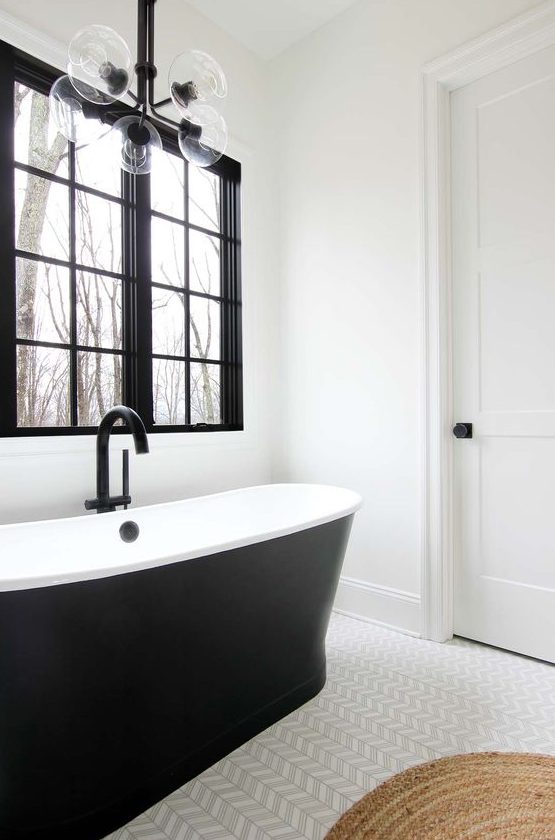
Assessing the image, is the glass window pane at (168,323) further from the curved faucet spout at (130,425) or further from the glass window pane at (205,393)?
the curved faucet spout at (130,425)

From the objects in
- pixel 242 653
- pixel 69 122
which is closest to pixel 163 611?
pixel 242 653

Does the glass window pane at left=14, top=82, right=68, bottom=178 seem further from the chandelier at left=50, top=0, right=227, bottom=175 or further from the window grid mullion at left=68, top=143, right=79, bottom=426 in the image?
Answer: the chandelier at left=50, top=0, right=227, bottom=175

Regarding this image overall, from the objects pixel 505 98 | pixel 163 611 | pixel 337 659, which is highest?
pixel 505 98

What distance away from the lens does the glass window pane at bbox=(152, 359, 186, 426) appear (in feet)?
8.41

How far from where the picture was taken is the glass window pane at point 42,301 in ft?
6.91

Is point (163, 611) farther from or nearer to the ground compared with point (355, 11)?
nearer to the ground

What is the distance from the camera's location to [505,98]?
7.12 ft

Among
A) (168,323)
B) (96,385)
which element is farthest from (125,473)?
(168,323)

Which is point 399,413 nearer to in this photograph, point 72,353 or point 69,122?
point 72,353

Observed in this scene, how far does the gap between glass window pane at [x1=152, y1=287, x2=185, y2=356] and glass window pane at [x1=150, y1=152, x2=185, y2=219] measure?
415 mm

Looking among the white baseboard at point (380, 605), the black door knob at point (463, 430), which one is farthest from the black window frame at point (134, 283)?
the black door knob at point (463, 430)

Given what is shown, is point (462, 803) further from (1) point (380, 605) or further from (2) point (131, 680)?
(1) point (380, 605)

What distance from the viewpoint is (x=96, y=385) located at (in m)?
2.35

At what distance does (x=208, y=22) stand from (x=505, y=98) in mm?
1559
